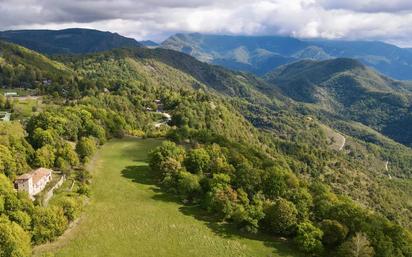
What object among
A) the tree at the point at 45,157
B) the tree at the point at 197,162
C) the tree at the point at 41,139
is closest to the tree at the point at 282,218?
the tree at the point at 197,162

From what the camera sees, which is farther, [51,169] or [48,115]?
[48,115]

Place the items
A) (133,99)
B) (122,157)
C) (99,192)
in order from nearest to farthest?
(99,192) → (122,157) → (133,99)

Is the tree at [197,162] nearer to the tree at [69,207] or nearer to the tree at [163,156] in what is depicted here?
the tree at [163,156]

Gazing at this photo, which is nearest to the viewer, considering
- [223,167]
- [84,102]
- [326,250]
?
[326,250]

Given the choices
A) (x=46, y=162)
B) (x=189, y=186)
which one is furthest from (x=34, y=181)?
(x=189, y=186)

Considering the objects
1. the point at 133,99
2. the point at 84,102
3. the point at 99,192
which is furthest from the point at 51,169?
the point at 133,99

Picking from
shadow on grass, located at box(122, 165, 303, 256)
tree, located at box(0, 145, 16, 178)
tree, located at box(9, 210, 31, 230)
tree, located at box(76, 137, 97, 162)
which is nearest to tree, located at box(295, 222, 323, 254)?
shadow on grass, located at box(122, 165, 303, 256)

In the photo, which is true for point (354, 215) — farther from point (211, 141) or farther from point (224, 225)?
point (211, 141)
